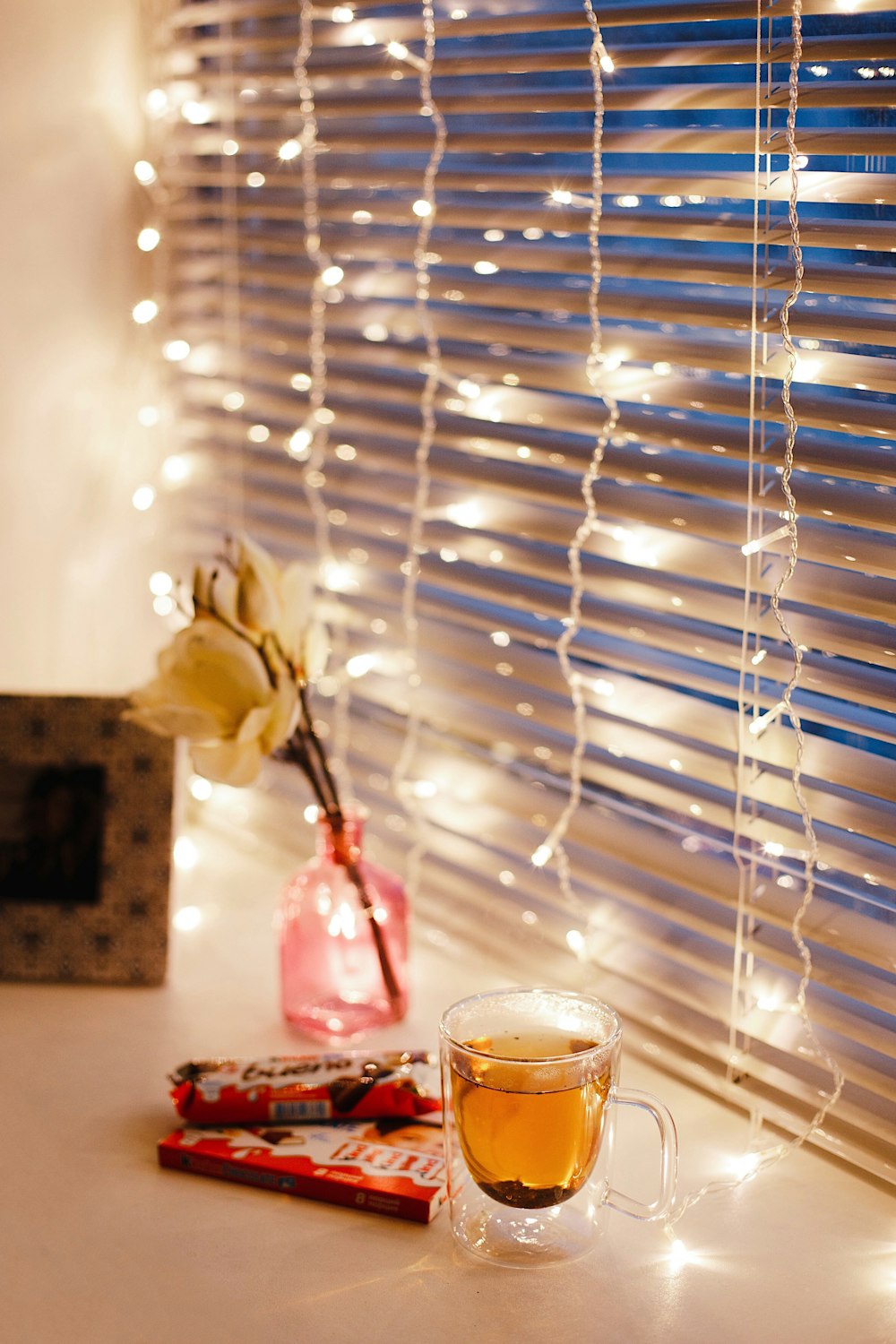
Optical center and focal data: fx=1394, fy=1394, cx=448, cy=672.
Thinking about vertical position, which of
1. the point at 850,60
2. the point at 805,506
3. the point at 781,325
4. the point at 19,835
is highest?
the point at 850,60

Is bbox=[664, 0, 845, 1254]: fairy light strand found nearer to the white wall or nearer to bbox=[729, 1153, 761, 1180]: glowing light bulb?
bbox=[729, 1153, 761, 1180]: glowing light bulb

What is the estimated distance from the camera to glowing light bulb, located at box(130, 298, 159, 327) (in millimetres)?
1445

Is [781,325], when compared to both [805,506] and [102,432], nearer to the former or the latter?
[805,506]

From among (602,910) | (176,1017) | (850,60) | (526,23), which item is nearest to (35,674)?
(176,1017)

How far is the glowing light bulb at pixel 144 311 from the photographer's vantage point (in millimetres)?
1445

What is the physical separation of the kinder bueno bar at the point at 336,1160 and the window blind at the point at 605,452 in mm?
245

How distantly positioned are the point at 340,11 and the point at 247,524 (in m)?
0.50

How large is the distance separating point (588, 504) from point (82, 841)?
0.52 metres

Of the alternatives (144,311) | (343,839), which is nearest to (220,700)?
(343,839)

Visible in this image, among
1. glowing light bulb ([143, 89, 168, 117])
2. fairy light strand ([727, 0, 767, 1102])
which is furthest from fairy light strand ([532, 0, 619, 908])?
glowing light bulb ([143, 89, 168, 117])

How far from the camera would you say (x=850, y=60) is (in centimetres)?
85

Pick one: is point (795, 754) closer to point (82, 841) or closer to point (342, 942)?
point (342, 942)

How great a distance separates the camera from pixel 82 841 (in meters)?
1.20

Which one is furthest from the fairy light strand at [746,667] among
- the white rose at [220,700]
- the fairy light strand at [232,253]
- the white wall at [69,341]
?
the white wall at [69,341]
